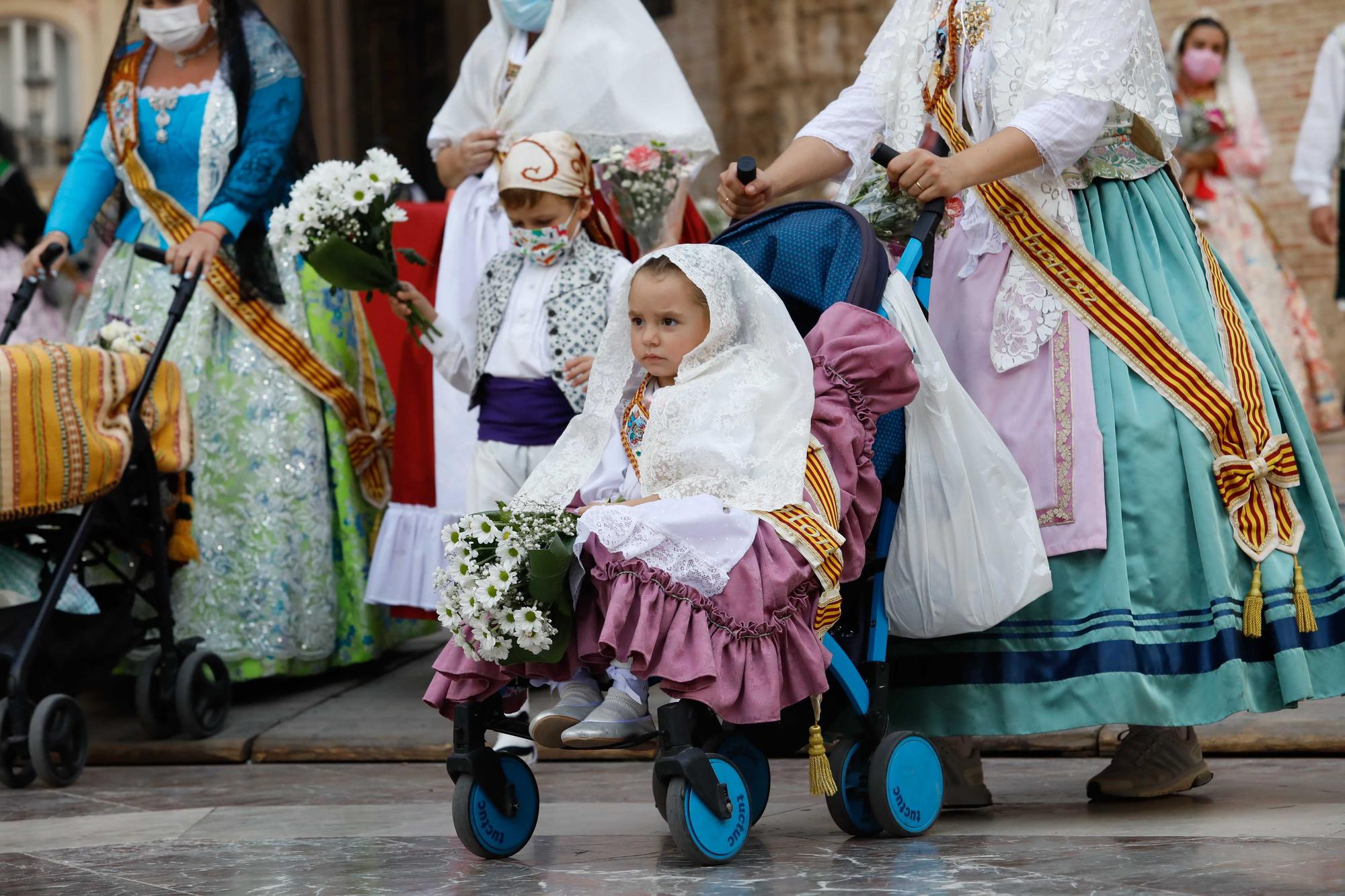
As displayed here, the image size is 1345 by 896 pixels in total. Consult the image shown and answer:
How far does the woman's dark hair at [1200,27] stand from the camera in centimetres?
851

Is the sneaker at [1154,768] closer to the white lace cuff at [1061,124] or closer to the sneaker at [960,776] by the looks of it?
the sneaker at [960,776]

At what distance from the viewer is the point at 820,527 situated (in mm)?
3361

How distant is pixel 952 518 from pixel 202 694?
2497 mm

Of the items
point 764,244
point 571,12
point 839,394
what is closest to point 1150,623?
point 839,394

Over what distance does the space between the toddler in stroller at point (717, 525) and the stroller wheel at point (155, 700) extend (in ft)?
6.50

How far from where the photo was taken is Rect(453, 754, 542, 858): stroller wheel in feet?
11.2

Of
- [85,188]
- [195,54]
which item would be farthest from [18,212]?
[195,54]

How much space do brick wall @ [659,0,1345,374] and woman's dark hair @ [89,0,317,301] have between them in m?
5.23

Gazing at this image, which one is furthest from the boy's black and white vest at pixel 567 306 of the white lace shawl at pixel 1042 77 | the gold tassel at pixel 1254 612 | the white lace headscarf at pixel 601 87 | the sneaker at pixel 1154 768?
the gold tassel at pixel 1254 612

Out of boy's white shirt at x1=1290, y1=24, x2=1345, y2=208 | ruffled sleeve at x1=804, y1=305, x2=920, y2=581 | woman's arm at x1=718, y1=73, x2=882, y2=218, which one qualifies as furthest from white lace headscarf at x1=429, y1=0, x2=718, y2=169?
boy's white shirt at x1=1290, y1=24, x2=1345, y2=208

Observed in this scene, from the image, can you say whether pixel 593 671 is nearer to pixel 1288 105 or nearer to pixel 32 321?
pixel 32 321

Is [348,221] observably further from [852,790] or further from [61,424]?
[852,790]

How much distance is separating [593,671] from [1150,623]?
3.75ft

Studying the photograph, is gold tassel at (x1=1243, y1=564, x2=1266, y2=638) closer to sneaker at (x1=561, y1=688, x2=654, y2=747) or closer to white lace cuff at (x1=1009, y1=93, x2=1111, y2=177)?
white lace cuff at (x1=1009, y1=93, x2=1111, y2=177)
